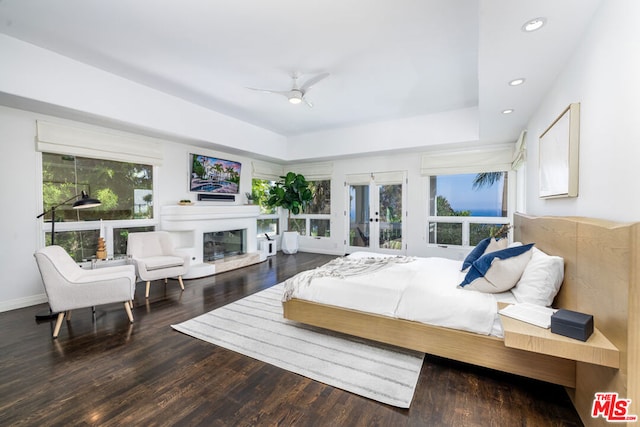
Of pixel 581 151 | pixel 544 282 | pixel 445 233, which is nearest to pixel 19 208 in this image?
pixel 544 282

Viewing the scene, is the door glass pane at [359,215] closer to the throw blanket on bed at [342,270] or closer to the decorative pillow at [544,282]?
the throw blanket on bed at [342,270]

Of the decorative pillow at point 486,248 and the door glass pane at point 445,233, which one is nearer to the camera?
the decorative pillow at point 486,248

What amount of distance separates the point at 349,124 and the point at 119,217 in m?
4.60

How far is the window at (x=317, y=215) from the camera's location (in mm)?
7203

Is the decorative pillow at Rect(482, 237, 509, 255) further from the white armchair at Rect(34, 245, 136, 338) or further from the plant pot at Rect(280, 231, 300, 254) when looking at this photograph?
the plant pot at Rect(280, 231, 300, 254)

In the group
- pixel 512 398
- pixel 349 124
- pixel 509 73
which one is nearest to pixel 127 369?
pixel 512 398

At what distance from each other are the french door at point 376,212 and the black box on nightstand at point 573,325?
4699mm

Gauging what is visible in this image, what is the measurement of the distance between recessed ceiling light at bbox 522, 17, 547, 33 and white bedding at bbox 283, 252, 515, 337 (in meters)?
1.92

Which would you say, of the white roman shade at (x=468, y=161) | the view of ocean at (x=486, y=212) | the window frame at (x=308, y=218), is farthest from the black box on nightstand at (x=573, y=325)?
the window frame at (x=308, y=218)

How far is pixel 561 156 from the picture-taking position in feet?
7.30

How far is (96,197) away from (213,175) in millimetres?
1994

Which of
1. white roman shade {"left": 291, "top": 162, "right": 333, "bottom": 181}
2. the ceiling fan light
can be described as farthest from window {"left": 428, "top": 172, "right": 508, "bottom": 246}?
the ceiling fan light

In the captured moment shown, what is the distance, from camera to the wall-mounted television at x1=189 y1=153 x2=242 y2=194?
5.25 metres

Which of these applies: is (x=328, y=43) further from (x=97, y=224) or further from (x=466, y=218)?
(x=466, y=218)
